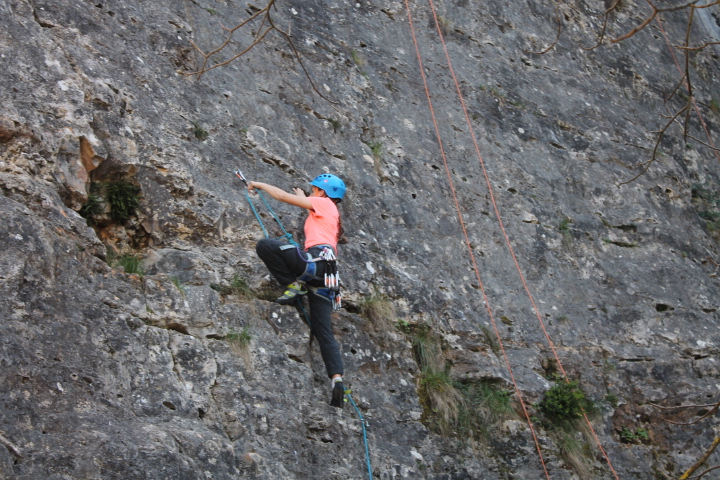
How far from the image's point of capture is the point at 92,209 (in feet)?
19.8

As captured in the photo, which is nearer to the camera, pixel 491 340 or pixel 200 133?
pixel 200 133

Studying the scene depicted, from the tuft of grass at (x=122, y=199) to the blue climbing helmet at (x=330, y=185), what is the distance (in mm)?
1516

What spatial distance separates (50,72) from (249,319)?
240 cm

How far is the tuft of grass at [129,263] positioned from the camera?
5.74 metres

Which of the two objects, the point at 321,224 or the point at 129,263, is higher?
the point at 321,224

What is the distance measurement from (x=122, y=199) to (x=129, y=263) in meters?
0.62

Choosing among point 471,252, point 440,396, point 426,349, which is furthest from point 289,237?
point 471,252

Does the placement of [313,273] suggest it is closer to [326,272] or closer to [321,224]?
[326,272]

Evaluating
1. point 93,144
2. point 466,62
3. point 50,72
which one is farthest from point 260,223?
point 466,62

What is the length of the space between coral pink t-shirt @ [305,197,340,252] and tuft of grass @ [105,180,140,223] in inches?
53.8

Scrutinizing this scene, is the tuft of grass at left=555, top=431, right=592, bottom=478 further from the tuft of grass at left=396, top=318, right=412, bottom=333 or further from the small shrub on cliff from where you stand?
the tuft of grass at left=396, top=318, right=412, bottom=333

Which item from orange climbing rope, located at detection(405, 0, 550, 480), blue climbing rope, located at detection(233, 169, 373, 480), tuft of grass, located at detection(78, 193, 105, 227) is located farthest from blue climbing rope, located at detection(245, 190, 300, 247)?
orange climbing rope, located at detection(405, 0, 550, 480)

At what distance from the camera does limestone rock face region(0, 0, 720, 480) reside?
16.3 ft

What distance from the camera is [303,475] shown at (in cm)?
548
